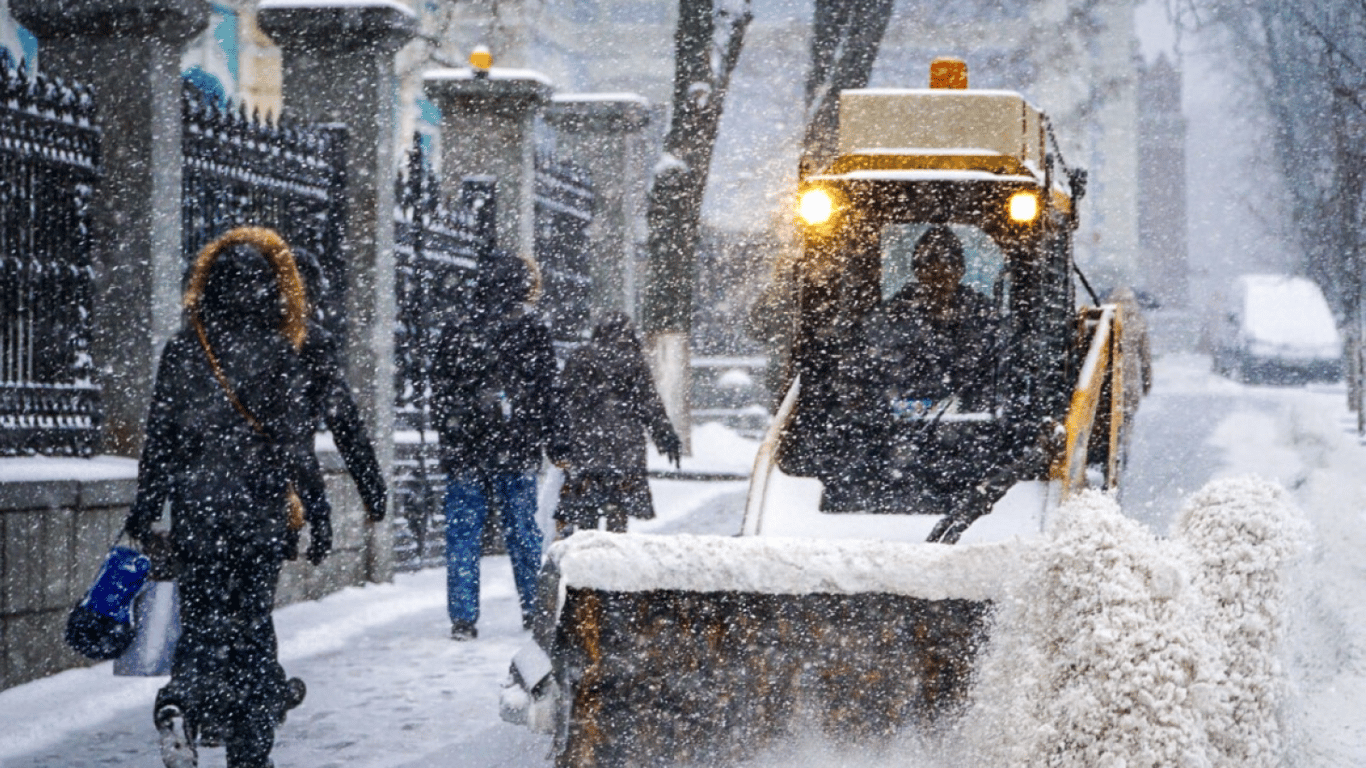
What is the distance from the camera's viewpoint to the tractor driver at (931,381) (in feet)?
22.9

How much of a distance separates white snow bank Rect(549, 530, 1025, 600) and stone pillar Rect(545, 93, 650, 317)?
33.7 feet

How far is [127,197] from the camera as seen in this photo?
751 cm

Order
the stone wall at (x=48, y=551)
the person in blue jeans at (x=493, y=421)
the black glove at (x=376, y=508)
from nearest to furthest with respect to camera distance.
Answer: the black glove at (x=376, y=508) → the stone wall at (x=48, y=551) → the person in blue jeans at (x=493, y=421)

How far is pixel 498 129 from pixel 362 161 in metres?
2.32

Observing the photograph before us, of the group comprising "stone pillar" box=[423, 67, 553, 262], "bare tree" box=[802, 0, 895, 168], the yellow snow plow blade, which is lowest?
the yellow snow plow blade

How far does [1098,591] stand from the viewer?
12.0 feet

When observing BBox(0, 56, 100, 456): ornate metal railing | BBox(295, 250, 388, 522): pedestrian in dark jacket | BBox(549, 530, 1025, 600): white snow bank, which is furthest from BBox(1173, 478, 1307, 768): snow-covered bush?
BBox(0, 56, 100, 456): ornate metal railing

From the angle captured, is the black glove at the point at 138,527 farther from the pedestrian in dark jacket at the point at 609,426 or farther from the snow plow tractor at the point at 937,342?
the pedestrian in dark jacket at the point at 609,426

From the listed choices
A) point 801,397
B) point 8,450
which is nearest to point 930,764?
point 801,397

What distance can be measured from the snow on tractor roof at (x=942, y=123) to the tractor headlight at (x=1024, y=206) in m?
0.21

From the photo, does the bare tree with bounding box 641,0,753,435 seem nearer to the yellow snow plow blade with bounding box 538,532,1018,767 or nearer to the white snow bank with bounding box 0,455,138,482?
the white snow bank with bounding box 0,455,138,482

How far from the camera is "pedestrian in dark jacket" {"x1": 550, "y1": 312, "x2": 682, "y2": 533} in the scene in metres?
9.55

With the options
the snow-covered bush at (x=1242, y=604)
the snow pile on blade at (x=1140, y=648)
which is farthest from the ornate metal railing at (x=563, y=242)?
the snow pile on blade at (x=1140, y=648)

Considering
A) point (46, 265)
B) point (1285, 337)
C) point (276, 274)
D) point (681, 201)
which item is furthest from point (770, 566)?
point (1285, 337)
